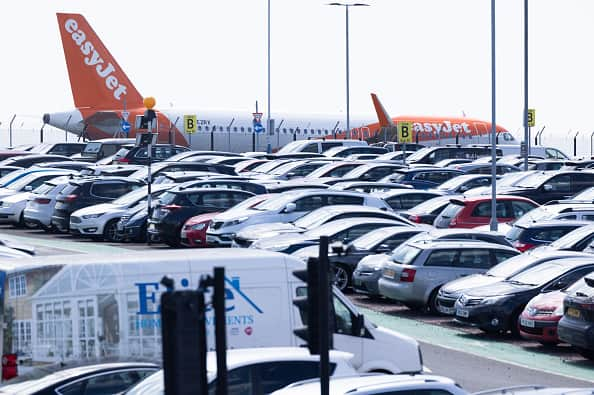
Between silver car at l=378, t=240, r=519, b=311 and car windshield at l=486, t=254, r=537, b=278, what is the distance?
0.95 m

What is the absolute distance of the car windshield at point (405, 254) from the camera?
22281mm

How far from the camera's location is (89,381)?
11.1 metres

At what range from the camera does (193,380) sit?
662 cm

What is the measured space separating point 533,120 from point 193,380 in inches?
1716

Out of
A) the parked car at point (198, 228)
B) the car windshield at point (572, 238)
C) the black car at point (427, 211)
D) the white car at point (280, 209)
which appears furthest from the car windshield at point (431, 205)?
the car windshield at point (572, 238)

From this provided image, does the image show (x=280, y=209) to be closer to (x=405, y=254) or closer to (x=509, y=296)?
(x=405, y=254)

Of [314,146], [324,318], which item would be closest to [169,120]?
[314,146]

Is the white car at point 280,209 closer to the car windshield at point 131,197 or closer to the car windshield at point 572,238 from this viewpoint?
the car windshield at point 131,197

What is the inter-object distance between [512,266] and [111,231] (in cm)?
1482

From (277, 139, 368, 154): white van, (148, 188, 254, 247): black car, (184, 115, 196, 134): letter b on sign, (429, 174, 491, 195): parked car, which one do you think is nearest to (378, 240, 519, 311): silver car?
(148, 188, 254, 247): black car

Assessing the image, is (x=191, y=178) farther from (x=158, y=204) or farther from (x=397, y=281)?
(x=397, y=281)

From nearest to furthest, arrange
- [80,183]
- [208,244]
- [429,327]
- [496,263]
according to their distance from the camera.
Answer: [429,327], [496,263], [208,244], [80,183]

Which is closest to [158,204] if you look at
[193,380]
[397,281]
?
[397,281]

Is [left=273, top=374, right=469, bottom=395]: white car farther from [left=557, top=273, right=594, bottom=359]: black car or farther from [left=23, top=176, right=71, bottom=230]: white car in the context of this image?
[left=23, top=176, right=71, bottom=230]: white car
